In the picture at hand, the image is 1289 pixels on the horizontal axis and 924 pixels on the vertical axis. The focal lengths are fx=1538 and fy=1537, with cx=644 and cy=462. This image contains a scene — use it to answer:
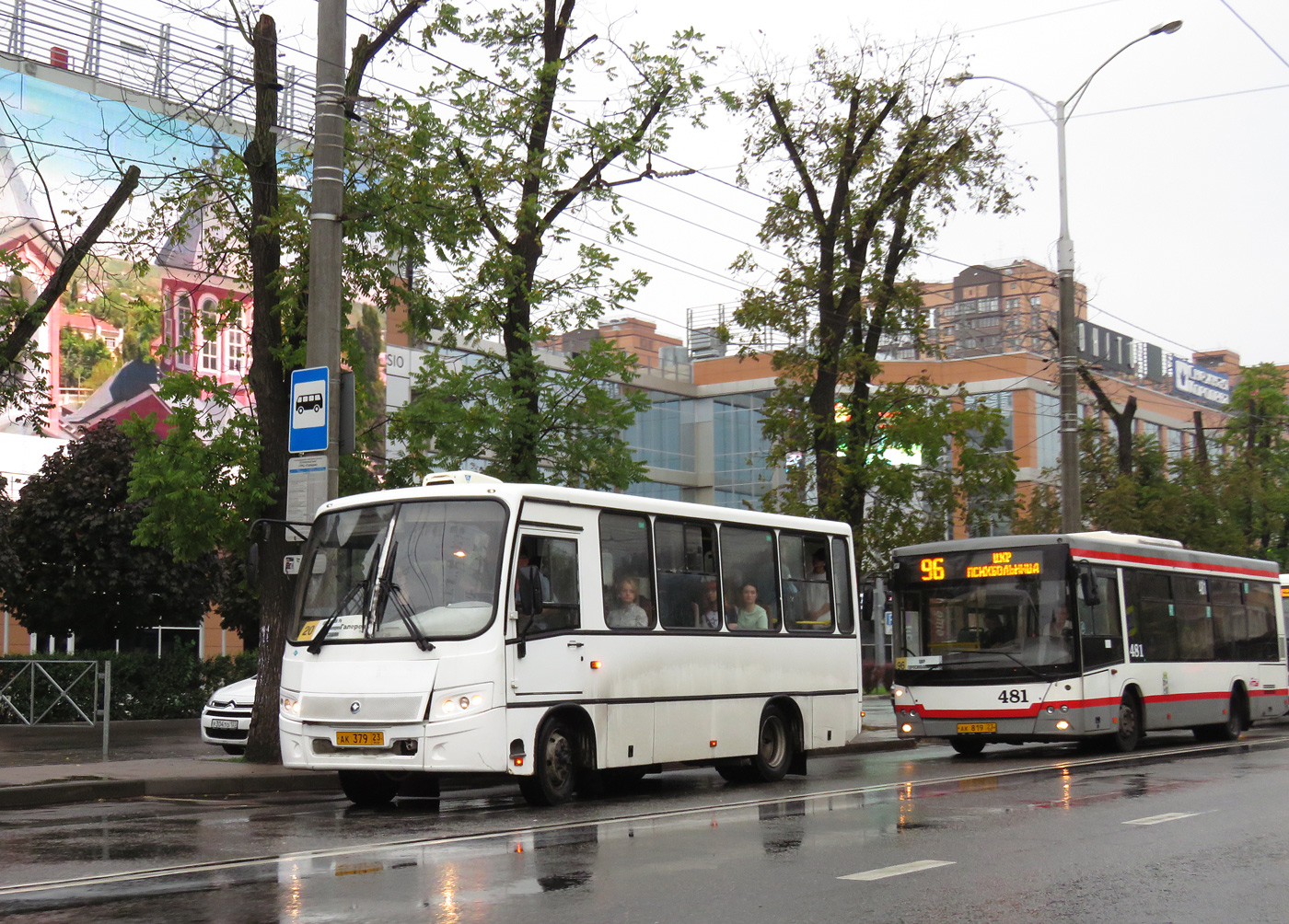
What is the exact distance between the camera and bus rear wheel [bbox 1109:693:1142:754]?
2067 cm

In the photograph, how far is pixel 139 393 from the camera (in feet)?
146

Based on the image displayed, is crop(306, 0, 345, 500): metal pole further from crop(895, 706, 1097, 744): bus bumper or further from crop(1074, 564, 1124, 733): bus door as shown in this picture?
crop(1074, 564, 1124, 733): bus door

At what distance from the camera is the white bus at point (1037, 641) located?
1967 centimetres

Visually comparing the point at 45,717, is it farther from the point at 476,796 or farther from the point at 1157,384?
the point at 1157,384

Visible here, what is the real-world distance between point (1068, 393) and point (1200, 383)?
78.8 m

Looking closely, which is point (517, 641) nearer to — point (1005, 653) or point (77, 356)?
point (1005, 653)

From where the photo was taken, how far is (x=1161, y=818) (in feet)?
38.5

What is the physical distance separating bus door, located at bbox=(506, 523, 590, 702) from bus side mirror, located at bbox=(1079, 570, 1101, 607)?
8.72 metres

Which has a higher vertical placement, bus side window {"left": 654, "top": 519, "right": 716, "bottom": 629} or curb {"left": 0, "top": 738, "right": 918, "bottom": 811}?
bus side window {"left": 654, "top": 519, "right": 716, "bottom": 629}

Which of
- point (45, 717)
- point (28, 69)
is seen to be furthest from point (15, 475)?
point (45, 717)

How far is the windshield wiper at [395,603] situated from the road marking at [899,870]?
16.5 ft

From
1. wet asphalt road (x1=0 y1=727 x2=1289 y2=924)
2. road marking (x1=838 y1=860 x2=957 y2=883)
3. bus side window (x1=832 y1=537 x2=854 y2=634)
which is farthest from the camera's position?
bus side window (x1=832 y1=537 x2=854 y2=634)

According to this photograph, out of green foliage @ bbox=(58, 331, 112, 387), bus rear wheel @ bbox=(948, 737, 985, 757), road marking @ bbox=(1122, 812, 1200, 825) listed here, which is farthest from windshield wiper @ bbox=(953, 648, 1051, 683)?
green foliage @ bbox=(58, 331, 112, 387)

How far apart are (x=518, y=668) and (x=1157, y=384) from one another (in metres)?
93.7
